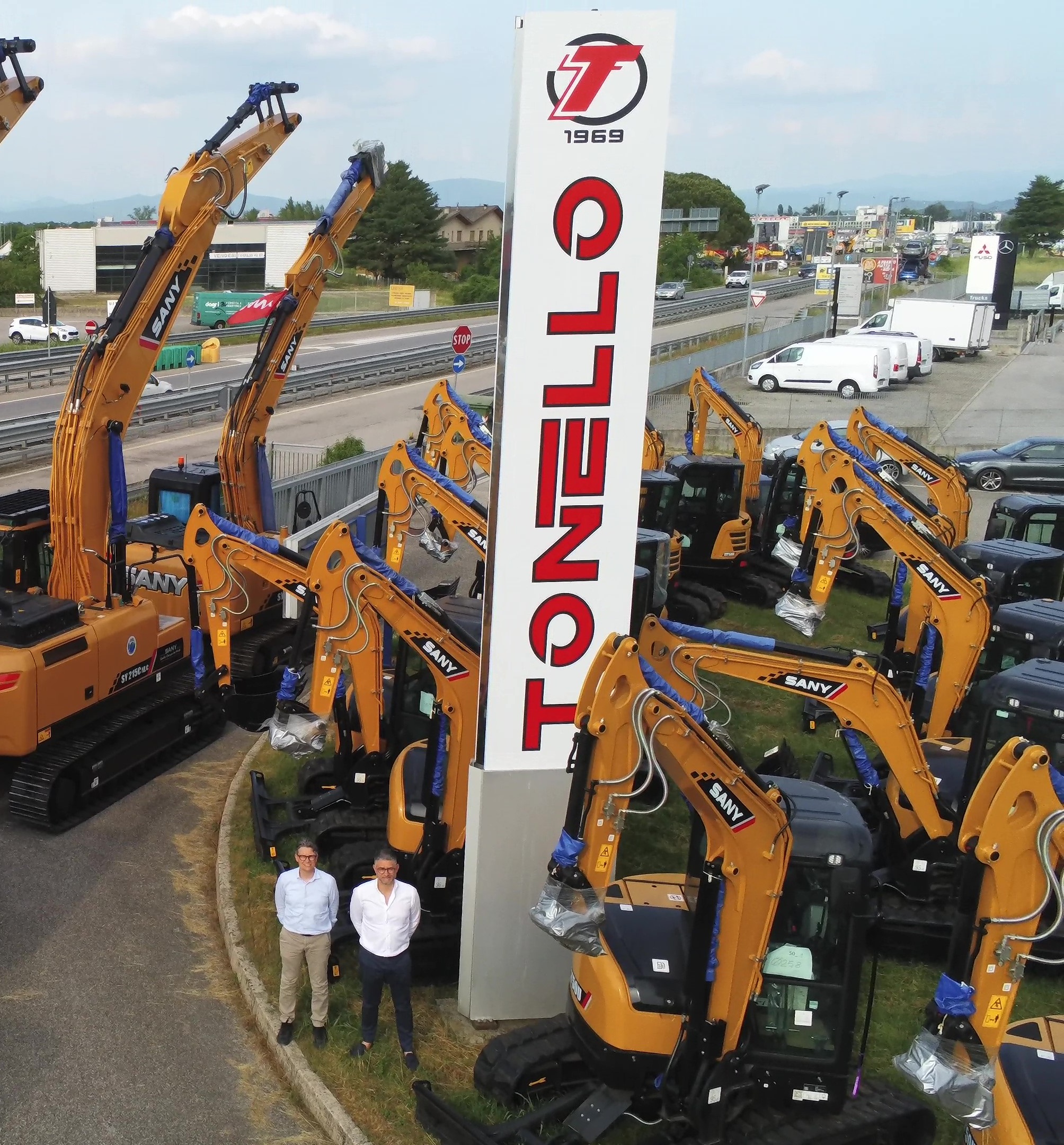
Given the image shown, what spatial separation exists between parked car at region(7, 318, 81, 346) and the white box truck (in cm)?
3285

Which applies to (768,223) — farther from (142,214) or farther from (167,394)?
Answer: (167,394)

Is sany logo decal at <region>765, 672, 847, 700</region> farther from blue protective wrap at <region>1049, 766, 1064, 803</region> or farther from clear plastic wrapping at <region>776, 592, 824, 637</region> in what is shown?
clear plastic wrapping at <region>776, 592, 824, 637</region>

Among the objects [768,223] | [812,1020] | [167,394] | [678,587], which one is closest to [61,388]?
[167,394]

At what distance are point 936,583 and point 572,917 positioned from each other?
7.71 m

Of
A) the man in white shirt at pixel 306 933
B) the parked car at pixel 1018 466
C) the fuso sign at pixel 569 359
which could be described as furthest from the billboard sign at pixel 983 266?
the man in white shirt at pixel 306 933

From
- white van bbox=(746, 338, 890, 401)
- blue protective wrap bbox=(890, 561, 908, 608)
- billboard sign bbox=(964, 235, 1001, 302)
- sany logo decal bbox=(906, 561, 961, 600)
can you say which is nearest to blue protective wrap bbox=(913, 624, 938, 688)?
sany logo decal bbox=(906, 561, 961, 600)

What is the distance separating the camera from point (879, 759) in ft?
42.2

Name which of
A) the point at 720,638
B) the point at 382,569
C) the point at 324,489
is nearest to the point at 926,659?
the point at 720,638

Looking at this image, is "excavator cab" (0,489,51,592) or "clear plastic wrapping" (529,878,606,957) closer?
"clear plastic wrapping" (529,878,606,957)

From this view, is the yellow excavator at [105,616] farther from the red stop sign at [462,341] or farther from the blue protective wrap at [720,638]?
the red stop sign at [462,341]

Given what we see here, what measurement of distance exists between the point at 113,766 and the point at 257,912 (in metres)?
2.99

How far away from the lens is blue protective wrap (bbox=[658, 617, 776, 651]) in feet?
31.0

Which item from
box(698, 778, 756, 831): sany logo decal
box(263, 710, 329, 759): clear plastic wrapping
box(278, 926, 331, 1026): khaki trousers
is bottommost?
box(278, 926, 331, 1026): khaki trousers

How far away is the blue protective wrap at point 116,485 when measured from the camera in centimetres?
1337
